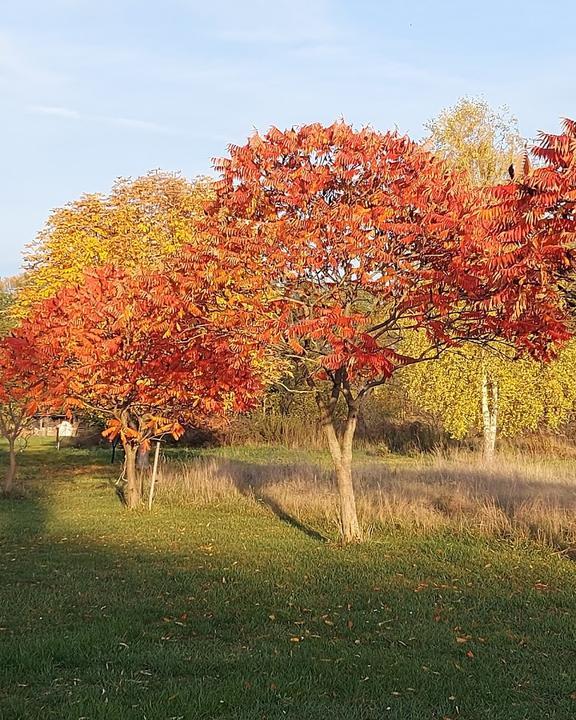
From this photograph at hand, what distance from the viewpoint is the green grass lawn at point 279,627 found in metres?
5.06

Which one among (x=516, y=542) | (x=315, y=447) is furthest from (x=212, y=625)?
(x=315, y=447)

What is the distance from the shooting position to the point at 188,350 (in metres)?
12.3

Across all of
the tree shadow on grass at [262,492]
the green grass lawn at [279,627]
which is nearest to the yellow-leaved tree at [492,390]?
the tree shadow on grass at [262,492]

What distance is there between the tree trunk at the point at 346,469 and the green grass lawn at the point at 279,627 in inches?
14.1

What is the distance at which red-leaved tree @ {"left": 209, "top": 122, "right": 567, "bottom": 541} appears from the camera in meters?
9.05

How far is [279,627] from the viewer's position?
22.7 feet

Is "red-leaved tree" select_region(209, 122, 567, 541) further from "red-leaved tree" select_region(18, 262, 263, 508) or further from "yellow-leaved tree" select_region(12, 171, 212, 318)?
"yellow-leaved tree" select_region(12, 171, 212, 318)

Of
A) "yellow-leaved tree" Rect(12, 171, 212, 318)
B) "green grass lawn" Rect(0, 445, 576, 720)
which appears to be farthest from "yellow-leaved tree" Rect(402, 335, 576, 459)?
"green grass lawn" Rect(0, 445, 576, 720)

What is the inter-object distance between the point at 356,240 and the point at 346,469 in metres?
3.57

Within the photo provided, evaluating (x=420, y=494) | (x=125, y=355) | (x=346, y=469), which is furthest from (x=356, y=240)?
(x=420, y=494)

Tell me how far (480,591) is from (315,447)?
2541 cm

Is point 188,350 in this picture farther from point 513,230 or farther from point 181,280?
point 513,230

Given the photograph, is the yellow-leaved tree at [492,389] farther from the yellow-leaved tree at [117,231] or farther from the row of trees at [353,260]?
the row of trees at [353,260]

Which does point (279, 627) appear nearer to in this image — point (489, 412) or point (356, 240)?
point (356, 240)
